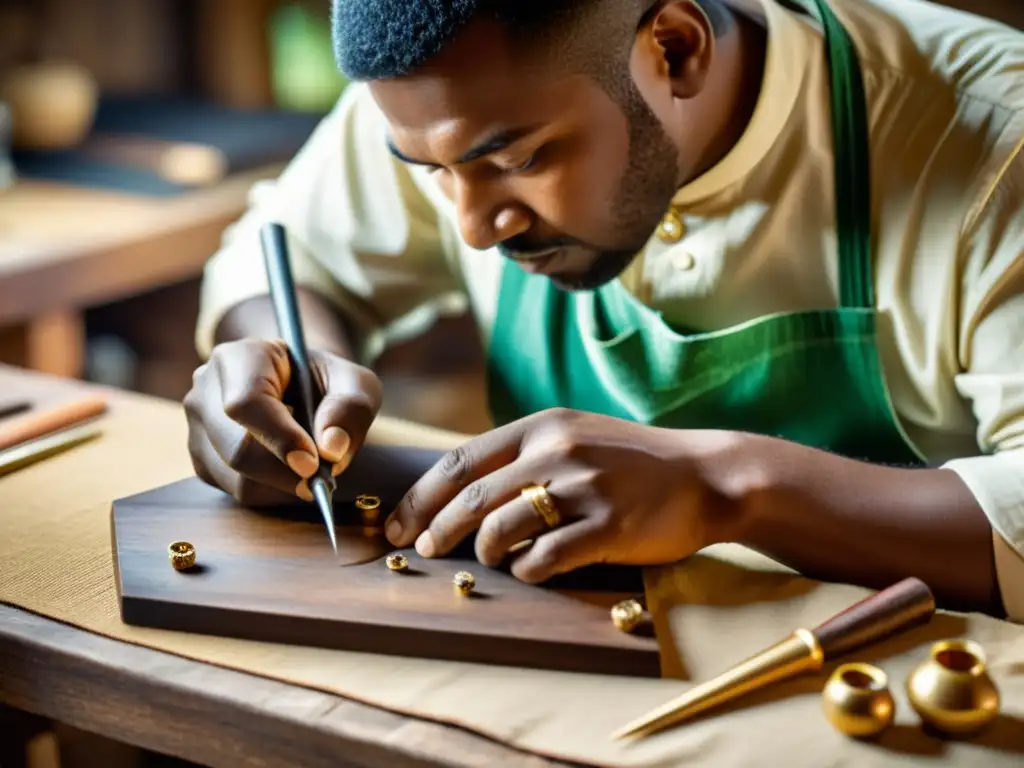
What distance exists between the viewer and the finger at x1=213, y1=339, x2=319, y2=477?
4.26 feet

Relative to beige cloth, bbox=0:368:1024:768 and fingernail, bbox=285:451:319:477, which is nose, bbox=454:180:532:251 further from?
beige cloth, bbox=0:368:1024:768

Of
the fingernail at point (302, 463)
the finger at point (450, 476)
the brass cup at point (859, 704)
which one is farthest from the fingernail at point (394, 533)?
the brass cup at point (859, 704)

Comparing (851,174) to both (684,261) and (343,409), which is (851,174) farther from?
(343,409)

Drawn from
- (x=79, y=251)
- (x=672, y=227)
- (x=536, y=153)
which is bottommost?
(x=79, y=251)

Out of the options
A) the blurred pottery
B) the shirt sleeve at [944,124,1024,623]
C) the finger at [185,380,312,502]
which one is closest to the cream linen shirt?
the shirt sleeve at [944,124,1024,623]

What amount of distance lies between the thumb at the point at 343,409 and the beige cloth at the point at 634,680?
0.81 ft

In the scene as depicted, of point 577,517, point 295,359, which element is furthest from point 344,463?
point 577,517

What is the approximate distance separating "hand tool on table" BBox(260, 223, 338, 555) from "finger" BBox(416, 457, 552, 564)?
10 centimetres

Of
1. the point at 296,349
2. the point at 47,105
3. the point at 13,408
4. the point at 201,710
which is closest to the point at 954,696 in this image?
the point at 201,710

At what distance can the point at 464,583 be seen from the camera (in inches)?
45.7

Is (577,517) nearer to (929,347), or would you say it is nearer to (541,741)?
(541,741)

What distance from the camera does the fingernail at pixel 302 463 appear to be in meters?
1.29

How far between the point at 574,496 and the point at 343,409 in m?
0.31

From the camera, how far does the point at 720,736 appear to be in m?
0.99
